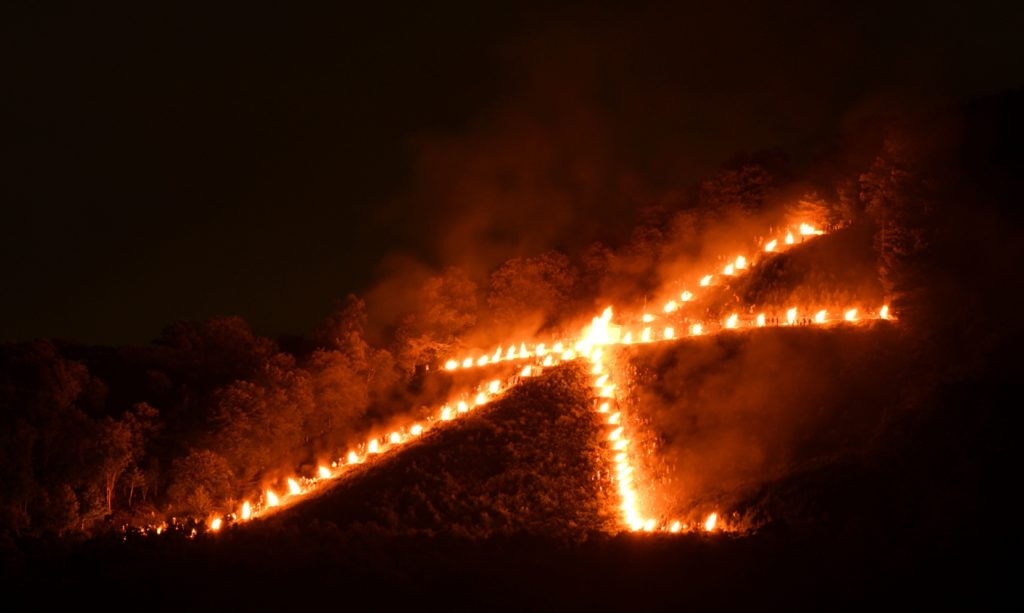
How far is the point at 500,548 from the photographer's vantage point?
1000cm

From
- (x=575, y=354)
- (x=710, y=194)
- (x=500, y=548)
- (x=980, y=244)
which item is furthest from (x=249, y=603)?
(x=710, y=194)

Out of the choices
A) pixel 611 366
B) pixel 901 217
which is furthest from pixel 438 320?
pixel 901 217

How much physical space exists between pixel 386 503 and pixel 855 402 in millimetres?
8553

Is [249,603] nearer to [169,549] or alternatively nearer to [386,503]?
[169,549]

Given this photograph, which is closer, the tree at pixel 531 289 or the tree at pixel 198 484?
the tree at pixel 198 484

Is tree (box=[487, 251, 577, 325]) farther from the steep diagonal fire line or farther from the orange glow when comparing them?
the orange glow

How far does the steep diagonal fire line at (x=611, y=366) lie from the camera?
670 inches

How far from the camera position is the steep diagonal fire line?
670 inches

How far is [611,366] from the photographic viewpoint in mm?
20344

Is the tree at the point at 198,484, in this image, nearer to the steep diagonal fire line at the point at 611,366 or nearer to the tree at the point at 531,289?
the steep diagonal fire line at the point at 611,366

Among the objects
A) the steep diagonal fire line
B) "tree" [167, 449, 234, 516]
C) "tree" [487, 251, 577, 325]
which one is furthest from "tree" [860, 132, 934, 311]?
"tree" [167, 449, 234, 516]

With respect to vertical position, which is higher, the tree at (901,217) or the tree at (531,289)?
the tree at (531,289)

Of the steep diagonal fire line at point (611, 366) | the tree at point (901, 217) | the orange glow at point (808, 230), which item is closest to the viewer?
the steep diagonal fire line at point (611, 366)

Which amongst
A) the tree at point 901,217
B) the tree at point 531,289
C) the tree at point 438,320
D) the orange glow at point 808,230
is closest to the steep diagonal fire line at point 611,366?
the orange glow at point 808,230
